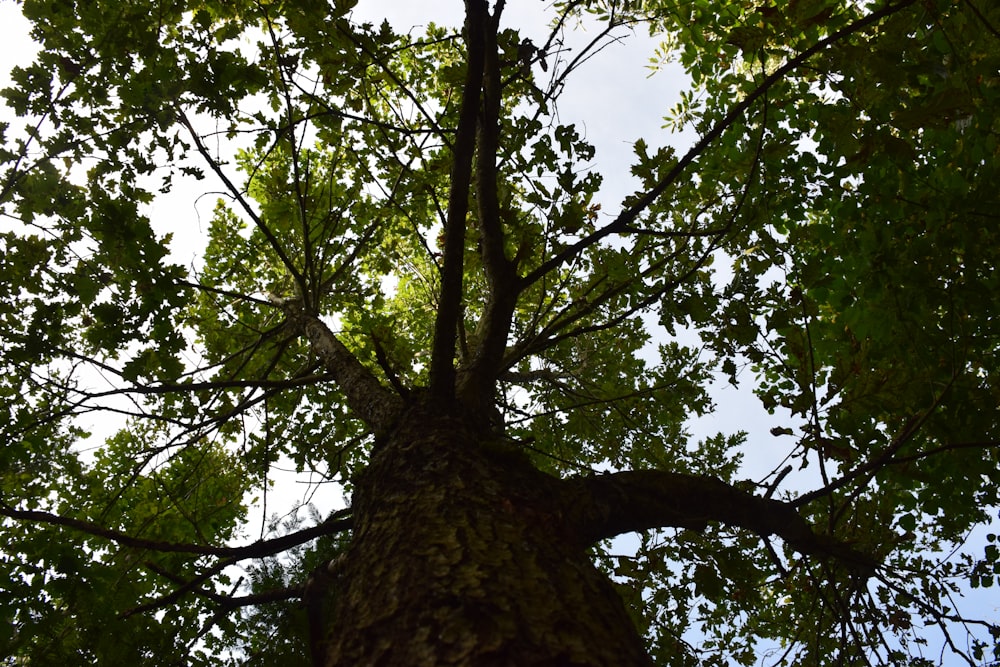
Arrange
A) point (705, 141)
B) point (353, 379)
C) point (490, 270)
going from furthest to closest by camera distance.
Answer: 1. point (353, 379)
2. point (490, 270)
3. point (705, 141)

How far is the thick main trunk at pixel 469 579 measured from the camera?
1.07 meters

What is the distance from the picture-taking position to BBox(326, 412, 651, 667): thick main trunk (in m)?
1.07

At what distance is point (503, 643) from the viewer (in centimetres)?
104

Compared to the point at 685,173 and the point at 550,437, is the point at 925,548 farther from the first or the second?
the point at 685,173

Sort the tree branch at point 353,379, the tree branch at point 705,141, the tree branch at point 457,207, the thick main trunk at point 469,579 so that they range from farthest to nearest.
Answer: the tree branch at point 353,379 < the tree branch at point 457,207 < the tree branch at point 705,141 < the thick main trunk at point 469,579

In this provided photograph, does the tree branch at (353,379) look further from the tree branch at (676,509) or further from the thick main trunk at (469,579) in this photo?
the tree branch at (676,509)

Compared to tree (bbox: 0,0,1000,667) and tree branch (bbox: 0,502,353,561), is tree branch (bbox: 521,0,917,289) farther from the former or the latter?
tree branch (bbox: 0,502,353,561)

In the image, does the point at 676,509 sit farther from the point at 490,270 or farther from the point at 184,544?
the point at 184,544

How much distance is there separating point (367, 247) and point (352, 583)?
13.8 ft

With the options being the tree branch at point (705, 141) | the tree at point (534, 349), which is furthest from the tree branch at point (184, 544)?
the tree branch at point (705, 141)

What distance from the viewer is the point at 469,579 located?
1.25 meters

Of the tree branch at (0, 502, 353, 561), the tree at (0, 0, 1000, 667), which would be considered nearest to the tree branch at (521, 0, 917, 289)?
the tree at (0, 0, 1000, 667)

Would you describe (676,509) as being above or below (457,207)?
below

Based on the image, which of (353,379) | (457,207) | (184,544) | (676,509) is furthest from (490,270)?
(184,544)
